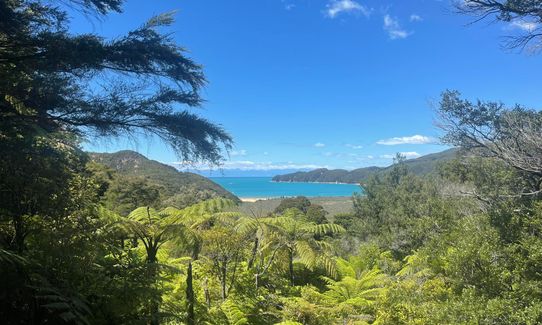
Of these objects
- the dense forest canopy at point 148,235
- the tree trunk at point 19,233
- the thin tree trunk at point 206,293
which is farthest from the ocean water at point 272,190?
the tree trunk at point 19,233

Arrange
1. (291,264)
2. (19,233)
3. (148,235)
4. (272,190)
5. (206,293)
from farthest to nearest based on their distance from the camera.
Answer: (272,190)
(291,264)
(206,293)
(148,235)
(19,233)

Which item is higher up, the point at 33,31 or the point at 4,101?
the point at 33,31

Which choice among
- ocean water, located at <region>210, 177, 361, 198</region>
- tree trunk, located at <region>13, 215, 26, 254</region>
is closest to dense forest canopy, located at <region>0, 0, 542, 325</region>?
tree trunk, located at <region>13, 215, 26, 254</region>

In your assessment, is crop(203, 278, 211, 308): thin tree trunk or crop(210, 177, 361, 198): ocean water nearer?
crop(203, 278, 211, 308): thin tree trunk

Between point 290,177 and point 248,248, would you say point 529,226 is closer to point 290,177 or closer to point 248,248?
point 248,248

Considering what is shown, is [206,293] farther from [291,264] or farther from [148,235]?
[291,264]

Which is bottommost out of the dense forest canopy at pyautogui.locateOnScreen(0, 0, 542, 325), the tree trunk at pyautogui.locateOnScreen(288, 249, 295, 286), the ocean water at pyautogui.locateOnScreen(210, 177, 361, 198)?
the ocean water at pyautogui.locateOnScreen(210, 177, 361, 198)

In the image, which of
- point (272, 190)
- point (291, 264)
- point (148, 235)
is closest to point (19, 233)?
point (148, 235)

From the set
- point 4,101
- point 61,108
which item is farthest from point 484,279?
point 4,101

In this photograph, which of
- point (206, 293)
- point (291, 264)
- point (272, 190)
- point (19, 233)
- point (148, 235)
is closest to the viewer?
point (19, 233)

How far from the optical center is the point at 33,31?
4.36 metres

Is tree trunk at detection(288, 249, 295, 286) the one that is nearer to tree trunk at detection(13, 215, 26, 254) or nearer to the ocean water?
tree trunk at detection(13, 215, 26, 254)

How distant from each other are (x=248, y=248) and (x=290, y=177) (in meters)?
186

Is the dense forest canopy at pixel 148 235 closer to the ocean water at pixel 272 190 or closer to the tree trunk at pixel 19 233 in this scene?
the tree trunk at pixel 19 233
